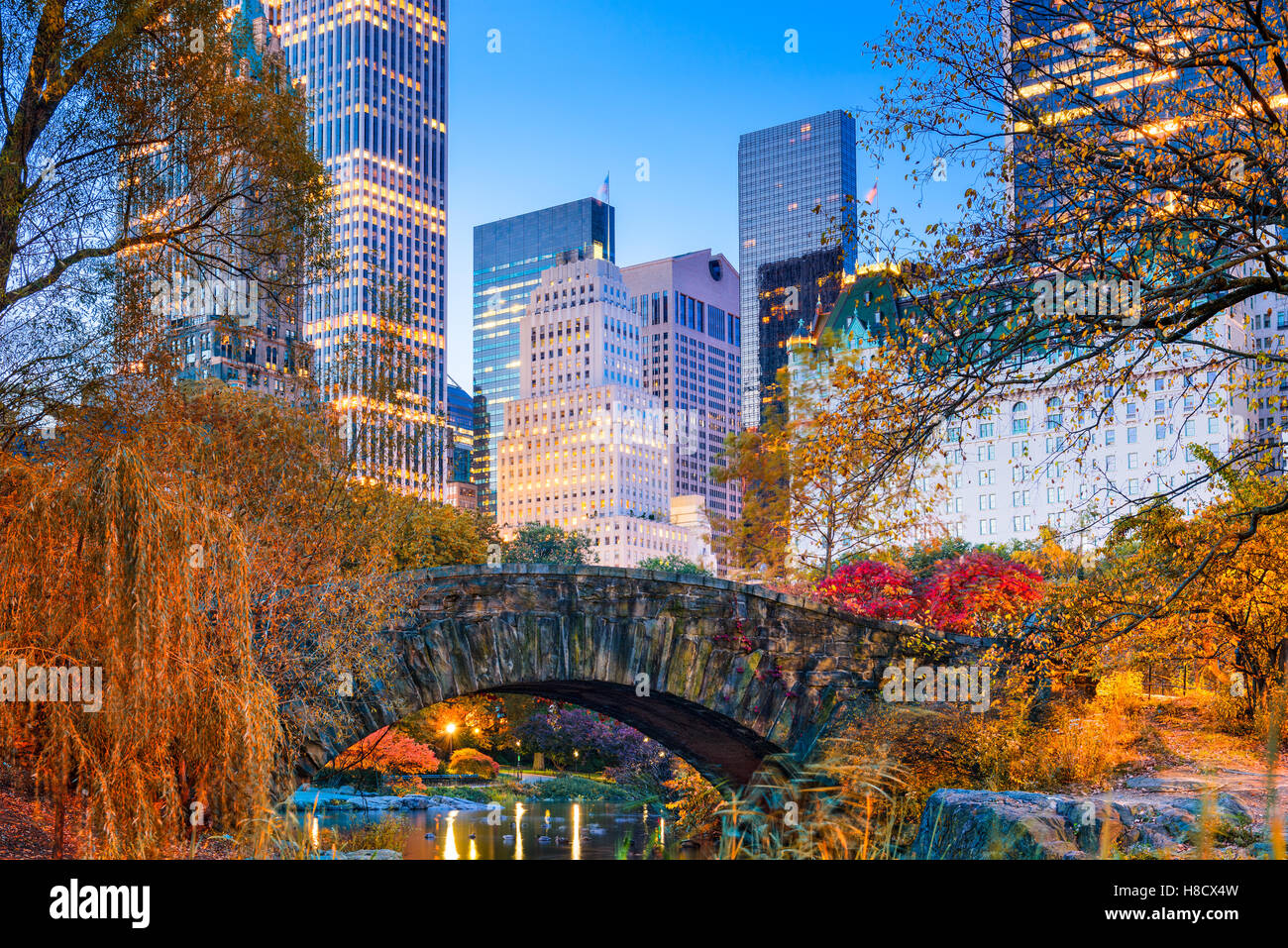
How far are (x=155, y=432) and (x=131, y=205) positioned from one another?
3.19m

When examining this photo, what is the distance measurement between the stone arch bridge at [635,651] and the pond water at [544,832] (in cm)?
407

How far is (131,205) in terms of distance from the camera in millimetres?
13727

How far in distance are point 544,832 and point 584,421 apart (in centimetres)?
12367

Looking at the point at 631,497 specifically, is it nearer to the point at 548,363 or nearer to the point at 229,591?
the point at 548,363

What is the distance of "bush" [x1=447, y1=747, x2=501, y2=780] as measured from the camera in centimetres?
4169

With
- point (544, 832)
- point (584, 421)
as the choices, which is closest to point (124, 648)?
point (544, 832)

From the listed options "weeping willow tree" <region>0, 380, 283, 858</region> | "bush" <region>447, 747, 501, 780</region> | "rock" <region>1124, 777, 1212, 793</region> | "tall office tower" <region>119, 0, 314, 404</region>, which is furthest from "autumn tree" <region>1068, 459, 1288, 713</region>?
"bush" <region>447, 747, 501, 780</region>

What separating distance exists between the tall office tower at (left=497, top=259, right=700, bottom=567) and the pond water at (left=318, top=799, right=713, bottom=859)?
112 meters

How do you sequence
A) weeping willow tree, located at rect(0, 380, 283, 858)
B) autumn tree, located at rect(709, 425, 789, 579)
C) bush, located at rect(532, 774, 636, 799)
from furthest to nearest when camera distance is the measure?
bush, located at rect(532, 774, 636, 799), autumn tree, located at rect(709, 425, 789, 579), weeping willow tree, located at rect(0, 380, 283, 858)

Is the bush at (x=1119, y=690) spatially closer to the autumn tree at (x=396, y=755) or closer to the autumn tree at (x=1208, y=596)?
the autumn tree at (x=1208, y=596)

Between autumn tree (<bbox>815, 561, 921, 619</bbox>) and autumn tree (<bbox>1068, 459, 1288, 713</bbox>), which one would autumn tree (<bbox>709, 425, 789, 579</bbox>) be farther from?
autumn tree (<bbox>1068, 459, 1288, 713</bbox>)

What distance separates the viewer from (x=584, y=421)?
493 ft

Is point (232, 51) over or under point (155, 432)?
over
